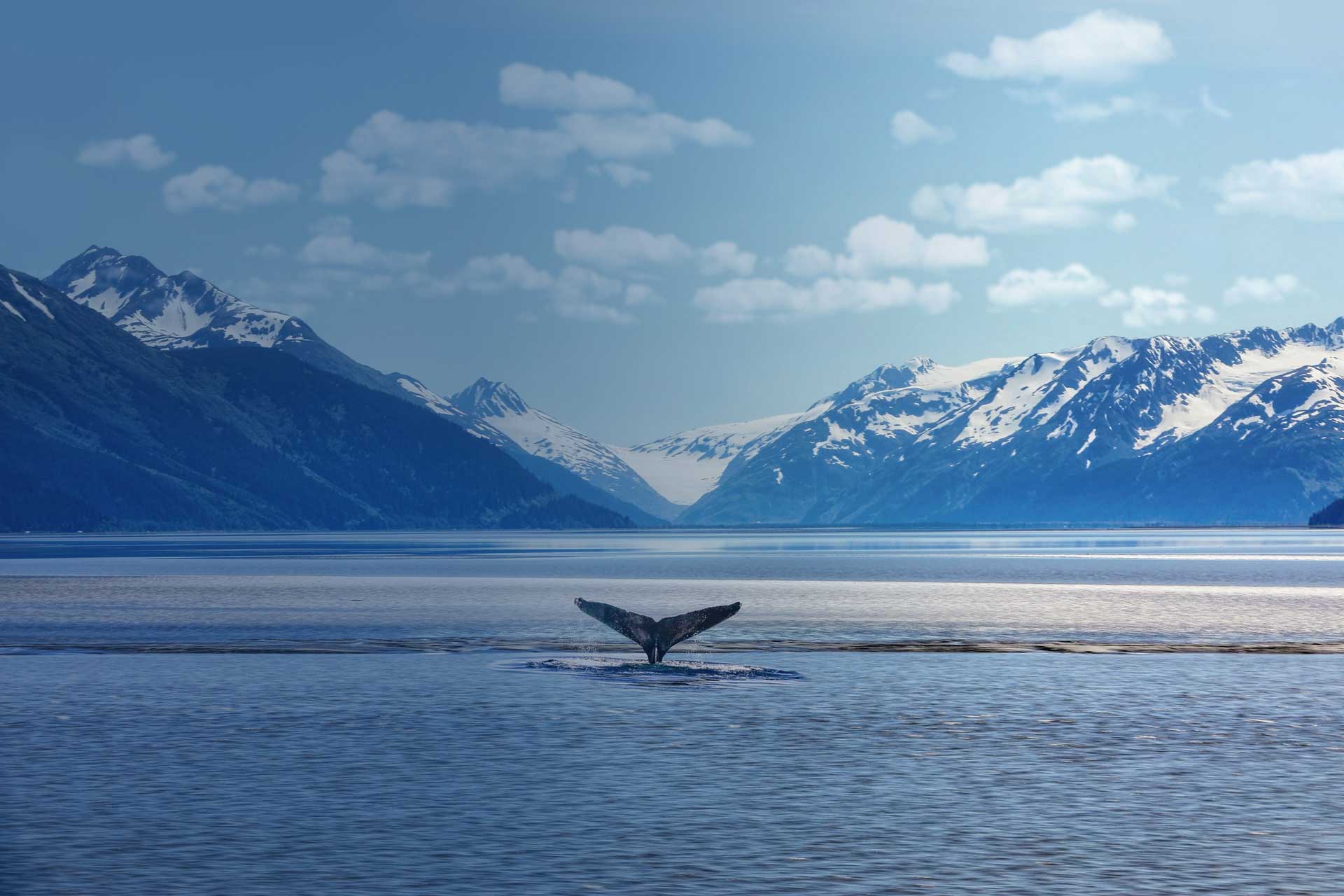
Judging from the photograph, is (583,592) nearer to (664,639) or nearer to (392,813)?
(664,639)

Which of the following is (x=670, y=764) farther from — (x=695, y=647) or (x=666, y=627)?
(x=695, y=647)

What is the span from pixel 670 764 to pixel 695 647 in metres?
42.1

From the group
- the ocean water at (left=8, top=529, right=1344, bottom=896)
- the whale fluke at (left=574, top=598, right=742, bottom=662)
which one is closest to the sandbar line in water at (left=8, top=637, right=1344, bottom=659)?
the ocean water at (left=8, top=529, right=1344, bottom=896)

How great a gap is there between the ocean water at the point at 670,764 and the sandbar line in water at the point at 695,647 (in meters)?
0.50

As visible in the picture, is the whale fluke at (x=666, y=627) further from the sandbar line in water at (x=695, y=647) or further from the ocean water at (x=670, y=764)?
the sandbar line in water at (x=695, y=647)

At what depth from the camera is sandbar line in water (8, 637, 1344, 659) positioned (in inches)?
3091

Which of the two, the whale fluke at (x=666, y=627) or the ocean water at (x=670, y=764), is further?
the whale fluke at (x=666, y=627)

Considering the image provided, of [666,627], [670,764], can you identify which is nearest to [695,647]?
[666,627]

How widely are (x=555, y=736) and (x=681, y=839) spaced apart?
15.4m

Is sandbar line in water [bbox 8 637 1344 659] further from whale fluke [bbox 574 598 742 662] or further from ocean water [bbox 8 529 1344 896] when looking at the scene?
whale fluke [bbox 574 598 742 662]

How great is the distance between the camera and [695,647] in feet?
272

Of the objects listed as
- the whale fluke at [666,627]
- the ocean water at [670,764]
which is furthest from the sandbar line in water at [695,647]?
the whale fluke at [666,627]

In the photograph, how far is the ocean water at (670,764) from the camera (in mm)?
28641

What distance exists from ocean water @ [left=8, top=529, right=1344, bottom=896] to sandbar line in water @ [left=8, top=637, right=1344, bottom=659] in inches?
19.6
